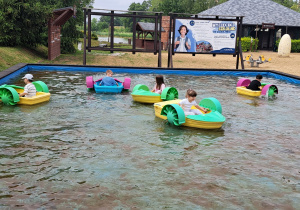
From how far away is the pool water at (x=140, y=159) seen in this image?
4969 mm

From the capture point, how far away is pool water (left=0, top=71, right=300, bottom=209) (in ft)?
16.3

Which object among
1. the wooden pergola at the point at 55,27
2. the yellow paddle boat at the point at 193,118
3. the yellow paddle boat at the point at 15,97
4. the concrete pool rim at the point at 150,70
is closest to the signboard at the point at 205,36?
the concrete pool rim at the point at 150,70

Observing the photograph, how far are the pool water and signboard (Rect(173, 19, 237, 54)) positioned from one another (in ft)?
35.9

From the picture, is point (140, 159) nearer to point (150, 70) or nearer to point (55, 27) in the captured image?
point (150, 70)

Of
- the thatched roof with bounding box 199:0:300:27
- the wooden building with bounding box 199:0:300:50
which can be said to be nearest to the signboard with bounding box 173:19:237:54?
the wooden building with bounding box 199:0:300:50

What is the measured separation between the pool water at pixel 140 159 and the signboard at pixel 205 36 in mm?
10951

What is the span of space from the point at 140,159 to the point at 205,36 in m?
16.1

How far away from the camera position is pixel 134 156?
652 cm

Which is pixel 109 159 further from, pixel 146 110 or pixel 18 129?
pixel 146 110

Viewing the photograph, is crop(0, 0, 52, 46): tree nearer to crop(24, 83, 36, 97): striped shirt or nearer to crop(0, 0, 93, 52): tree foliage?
crop(0, 0, 93, 52): tree foliage

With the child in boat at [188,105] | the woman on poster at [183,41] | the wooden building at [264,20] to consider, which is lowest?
the child in boat at [188,105]

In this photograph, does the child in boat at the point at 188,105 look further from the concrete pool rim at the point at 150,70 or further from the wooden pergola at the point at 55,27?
the wooden pergola at the point at 55,27

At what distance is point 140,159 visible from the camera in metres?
6.38

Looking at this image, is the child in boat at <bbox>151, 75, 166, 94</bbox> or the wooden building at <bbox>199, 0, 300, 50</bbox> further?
the wooden building at <bbox>199, 0, 300, 50</bbox>
